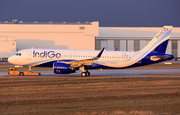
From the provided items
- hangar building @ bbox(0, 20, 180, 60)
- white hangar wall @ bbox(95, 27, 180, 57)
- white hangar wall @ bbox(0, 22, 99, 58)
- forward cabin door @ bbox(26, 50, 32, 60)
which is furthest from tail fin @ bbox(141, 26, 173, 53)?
→ white hangar wall @ bbox(95, 27, 180, 57)

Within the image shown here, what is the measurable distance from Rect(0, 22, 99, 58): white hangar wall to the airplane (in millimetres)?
38109

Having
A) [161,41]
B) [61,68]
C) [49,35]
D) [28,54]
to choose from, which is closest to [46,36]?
[49,35]

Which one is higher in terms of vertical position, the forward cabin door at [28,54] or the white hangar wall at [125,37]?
the white hangar wall at [125,37]

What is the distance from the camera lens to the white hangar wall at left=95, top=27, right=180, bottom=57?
292 ft

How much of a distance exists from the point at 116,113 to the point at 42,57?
21.5m

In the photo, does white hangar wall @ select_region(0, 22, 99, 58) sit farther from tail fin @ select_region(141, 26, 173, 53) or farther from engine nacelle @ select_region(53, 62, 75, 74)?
engine nacelle @ select_region(53, 62, 75, 74)

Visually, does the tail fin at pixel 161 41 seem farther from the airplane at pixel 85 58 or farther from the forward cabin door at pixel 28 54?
the forward cabin door at pixel 28 54

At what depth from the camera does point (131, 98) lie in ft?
50.9

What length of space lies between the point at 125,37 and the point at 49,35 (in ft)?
106

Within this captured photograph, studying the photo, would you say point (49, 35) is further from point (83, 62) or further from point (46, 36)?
point (83, 62)

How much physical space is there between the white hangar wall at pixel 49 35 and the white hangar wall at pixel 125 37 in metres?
17.0

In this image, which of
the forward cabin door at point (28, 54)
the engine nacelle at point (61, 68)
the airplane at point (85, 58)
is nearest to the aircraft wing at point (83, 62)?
the airplane at point (85, 58)

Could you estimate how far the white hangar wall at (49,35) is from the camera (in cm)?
6925

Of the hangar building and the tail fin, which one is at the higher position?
the hangar building
